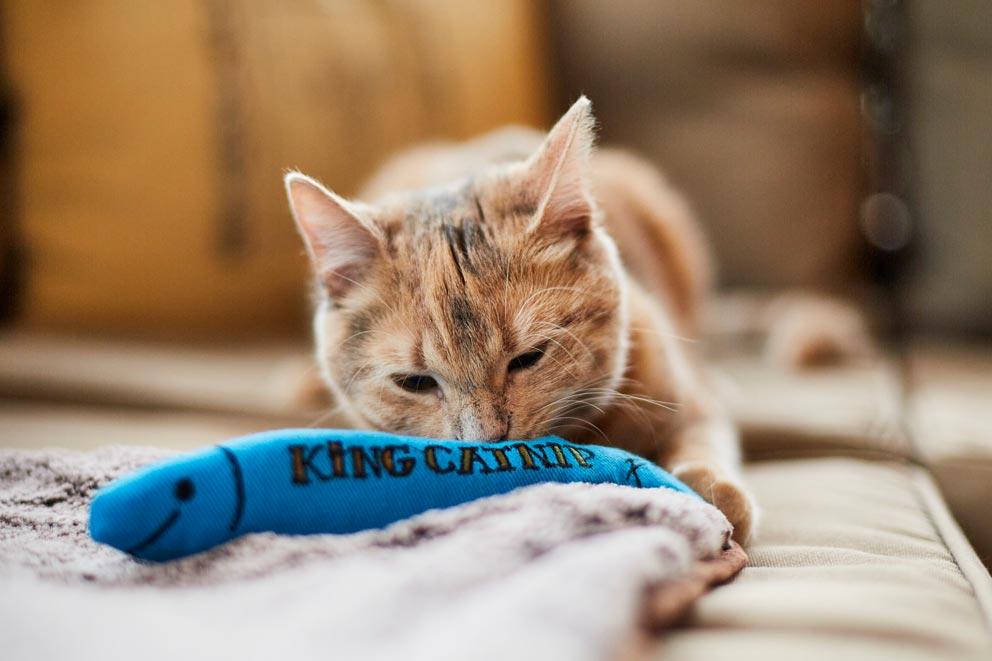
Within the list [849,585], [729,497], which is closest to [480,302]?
[729,497]

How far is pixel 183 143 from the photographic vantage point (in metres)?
1.79

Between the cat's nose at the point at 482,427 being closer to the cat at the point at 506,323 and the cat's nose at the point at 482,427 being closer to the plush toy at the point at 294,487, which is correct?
the cat at the point at 506,323

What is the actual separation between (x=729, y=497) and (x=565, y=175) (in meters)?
0.49

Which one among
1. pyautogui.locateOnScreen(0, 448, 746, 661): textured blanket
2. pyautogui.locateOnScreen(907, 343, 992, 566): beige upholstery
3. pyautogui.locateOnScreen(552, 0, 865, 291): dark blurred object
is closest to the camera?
pyautogui.locateOnScreen(0, 448, 746, 661): textured blanket

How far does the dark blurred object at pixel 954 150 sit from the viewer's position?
1843mm

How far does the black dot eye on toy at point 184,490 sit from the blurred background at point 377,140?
2.44ft

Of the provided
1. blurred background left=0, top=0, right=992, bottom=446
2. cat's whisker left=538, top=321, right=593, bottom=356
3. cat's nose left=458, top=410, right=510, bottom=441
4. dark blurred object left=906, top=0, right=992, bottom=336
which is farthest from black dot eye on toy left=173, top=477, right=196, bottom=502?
dark blurred object left=906, top=0, right=992, bottom=336

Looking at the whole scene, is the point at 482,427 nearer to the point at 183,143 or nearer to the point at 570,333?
the point at 570,333

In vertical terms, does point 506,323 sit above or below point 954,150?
below

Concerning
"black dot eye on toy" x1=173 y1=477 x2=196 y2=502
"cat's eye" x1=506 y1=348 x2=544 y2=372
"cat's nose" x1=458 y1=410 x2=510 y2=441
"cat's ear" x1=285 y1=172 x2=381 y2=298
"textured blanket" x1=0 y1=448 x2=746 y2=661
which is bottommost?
"textured blanket" x1=0 y1=448 x2=746 y2=661

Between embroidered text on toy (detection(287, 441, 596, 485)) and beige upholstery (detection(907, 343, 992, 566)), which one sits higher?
embroidered text on toy (detection(287, 441, 596, 485))

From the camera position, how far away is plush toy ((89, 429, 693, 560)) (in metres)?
0.71

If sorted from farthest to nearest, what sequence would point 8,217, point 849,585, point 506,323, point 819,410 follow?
point 8,217, point 819,410, point 506,323, point 849,585

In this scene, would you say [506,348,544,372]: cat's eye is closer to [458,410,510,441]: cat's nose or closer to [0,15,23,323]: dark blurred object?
[458,410,510,441]: cat's nose
